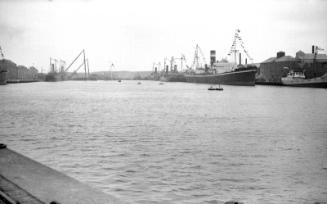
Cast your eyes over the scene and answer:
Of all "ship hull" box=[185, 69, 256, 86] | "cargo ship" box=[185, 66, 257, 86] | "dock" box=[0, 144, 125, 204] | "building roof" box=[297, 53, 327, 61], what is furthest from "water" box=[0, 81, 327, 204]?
"building roof" box=[297, 53, 327, 61]

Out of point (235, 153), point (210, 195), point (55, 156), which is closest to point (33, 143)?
point (55, 156)

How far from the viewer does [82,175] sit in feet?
37.0

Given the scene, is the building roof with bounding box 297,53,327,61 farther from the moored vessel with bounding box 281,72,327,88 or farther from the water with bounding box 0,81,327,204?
the water with bounding box 0,81,327,204

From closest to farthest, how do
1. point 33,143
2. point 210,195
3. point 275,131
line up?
point 210,195, point 33,143, point 275,131

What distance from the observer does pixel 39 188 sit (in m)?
6.91

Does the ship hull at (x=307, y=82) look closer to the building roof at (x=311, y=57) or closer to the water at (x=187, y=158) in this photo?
the building roof at (x=311, y=57)

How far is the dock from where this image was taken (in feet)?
20.3

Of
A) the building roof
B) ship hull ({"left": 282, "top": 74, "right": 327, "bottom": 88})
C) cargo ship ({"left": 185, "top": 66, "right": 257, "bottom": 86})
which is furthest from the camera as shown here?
the building roof

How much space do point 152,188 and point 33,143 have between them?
882 centimetres

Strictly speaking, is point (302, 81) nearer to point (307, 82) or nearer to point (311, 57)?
point (307, 82)

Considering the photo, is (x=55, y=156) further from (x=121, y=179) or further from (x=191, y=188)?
(x=191, y=188)

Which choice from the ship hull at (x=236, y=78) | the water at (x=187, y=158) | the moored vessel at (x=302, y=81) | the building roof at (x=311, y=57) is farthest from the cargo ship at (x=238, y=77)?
the water at (x=187, y=158)

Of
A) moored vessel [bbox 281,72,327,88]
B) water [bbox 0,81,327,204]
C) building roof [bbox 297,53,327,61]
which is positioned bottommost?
water [bbox 0,81,327,204]

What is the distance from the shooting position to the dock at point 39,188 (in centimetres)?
619
